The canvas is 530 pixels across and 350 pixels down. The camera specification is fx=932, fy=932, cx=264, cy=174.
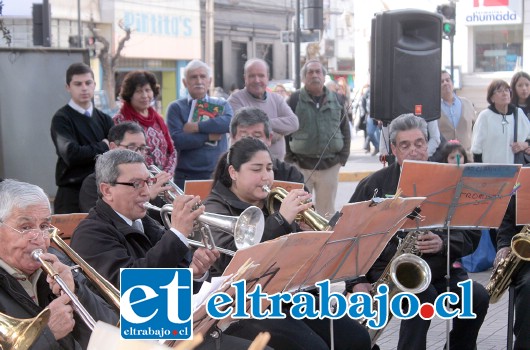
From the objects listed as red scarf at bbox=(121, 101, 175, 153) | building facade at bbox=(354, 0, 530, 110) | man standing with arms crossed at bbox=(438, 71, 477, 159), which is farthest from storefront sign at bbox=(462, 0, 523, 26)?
red scarf at bbox=(121, 101, 175, 153)

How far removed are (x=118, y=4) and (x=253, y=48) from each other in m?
11.0

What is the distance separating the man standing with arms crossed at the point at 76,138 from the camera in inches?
258

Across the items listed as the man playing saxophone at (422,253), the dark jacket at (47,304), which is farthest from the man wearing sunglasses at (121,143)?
the dark jacket at (47,304)

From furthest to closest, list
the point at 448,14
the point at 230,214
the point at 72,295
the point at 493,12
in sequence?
the point at 493,12
the point at 448,14
the point at 230,214
the point at 72,295

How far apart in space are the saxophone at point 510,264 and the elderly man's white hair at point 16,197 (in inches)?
112

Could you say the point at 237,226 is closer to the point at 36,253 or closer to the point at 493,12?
the point at 36,253

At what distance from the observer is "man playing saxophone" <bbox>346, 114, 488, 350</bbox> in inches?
205

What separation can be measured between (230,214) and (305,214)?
399mm

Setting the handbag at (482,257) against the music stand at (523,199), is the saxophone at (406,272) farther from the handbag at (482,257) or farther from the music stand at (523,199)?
the handbag at (482,257)

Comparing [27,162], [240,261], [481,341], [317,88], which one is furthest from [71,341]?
[317,88]

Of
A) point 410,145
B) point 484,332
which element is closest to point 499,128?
point 484,332

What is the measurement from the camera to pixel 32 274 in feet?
12.2

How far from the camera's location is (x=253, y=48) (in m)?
40.0

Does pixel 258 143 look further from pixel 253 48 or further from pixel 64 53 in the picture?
pixel 253 48
